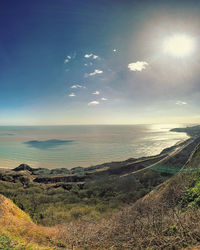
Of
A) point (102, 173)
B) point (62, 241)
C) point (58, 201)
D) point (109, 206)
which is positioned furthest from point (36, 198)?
point (102, 173)

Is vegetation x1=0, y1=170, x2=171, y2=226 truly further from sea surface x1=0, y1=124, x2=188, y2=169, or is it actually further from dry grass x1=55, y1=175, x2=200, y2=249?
sea surface x1=0, y1=124, x2=188, y2=169

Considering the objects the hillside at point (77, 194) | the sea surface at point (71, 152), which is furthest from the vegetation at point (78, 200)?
the sea surface at point (71, 152)

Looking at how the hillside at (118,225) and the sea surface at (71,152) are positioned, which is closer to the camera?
the hillside at (118,225)

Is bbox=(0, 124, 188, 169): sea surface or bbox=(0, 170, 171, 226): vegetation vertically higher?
bbox=(0, 170, 171, 226): vegetation

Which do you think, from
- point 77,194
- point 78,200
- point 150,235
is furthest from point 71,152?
point 150,235

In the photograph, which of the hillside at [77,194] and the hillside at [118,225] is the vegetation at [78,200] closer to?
the hillside at [77,194]

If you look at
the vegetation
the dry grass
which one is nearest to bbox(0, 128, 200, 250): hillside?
the dry grass

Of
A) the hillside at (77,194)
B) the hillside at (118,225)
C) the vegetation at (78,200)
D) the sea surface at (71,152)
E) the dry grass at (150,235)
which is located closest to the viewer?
the dry grass at (150,235)

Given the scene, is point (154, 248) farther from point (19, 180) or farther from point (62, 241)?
point (19, 180)

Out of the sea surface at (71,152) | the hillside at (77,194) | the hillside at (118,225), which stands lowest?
the sea surface at (71,152)

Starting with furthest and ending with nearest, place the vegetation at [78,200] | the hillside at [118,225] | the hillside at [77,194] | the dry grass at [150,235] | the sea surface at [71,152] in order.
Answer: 1. the sea surface at [71,152]
2. the hillside at [77,194]
3. the vegetation at [78,200]
4. the hillside at [118,225]
5. the dry grass at [150,235]

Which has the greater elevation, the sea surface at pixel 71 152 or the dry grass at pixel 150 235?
the dry grass at pixel 150 235
